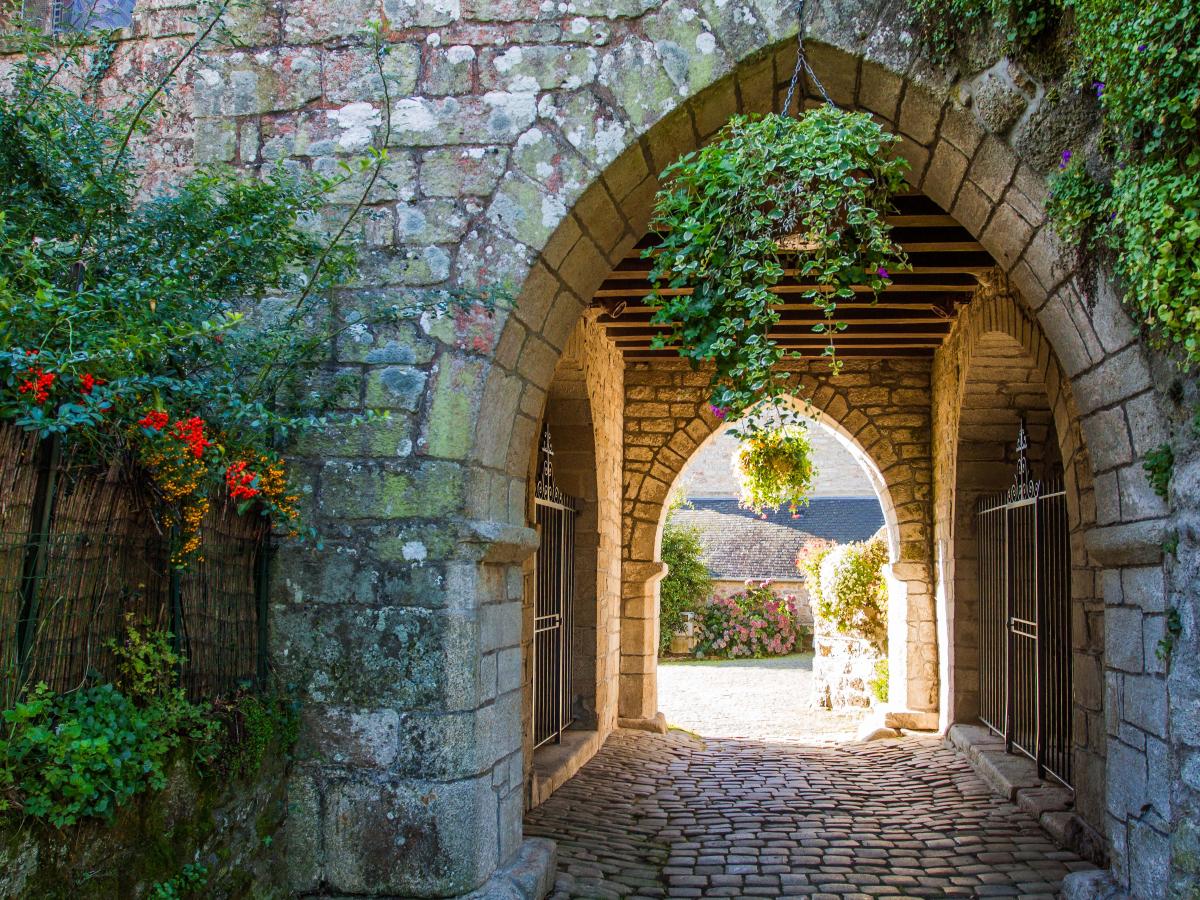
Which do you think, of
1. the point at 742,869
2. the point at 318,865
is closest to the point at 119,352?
the point at 318,865

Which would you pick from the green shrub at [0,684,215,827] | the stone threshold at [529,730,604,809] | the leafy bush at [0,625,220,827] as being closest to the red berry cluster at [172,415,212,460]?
the leafy bush at [0,625,220,827]

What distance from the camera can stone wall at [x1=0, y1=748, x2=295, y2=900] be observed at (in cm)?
Result: 219

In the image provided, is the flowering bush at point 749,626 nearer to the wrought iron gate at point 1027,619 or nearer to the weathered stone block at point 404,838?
the wrought iron gate at point 1027,619

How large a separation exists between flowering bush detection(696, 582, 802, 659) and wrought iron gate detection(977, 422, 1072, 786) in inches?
442

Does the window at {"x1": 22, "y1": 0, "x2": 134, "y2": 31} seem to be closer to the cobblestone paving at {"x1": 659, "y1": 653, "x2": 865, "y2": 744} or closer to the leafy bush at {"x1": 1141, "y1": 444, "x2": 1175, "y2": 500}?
the leafy bush at {"x1": 1141, "y1": 444, "x2": 1175, "y2": 500}

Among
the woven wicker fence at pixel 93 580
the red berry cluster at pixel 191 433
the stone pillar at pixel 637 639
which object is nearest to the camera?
the woven wicker fence at pixel 93 580

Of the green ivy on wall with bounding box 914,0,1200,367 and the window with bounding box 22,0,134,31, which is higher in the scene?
the window with bounding box 22,0,134,31

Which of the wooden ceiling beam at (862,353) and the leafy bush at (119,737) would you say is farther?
the wooden ceiling beam at (862,353)

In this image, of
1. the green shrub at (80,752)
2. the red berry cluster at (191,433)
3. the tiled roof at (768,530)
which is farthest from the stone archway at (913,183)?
the tiled roof at (768,530)

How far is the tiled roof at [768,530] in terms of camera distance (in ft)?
70.1

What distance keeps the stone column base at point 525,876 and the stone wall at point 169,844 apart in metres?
0.66

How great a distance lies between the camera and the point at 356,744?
3275mm

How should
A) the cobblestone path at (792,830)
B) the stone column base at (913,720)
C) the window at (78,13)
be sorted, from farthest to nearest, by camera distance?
the stone column base at (913,720)
the cobblestone path at (792,830)
the window at (78,13)

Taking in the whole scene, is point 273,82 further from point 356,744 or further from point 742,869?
point 742,869
